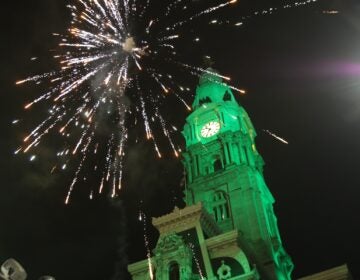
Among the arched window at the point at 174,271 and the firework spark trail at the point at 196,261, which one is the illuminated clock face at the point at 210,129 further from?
the arched window at the point at 174,271

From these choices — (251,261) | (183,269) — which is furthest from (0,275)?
(251,261)

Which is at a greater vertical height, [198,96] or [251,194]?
[198,96]

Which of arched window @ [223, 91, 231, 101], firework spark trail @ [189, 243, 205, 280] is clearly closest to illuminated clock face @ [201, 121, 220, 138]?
arched window @ [223, 91, 231, 101]

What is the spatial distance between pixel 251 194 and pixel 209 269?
18.6 meters

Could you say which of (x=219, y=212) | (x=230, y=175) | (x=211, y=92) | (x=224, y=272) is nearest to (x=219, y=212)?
(x=219, y=212)

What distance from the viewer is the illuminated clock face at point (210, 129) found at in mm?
65812

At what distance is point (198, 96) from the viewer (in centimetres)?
7250

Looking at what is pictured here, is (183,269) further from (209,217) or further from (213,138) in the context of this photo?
(213,138)

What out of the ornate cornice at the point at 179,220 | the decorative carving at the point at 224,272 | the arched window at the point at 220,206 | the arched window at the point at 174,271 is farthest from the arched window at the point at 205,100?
the decorative carving at the point at 224,272

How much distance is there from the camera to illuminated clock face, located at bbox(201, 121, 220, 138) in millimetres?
65812

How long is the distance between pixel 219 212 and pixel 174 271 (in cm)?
1788

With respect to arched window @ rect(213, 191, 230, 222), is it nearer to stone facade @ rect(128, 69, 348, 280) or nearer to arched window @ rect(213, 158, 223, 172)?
stone facade @ rect(128, 69, 348, 280)

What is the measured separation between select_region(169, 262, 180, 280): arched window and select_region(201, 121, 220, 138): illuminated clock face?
27.4 m

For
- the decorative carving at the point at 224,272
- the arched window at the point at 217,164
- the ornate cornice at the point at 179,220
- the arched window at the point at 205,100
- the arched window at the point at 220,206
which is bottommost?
the decorative carving at the point at 224,272
